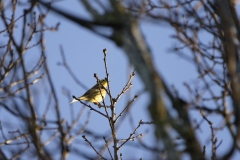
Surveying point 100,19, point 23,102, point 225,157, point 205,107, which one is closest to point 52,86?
point 23,102

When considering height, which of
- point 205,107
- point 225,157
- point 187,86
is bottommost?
point 225,157

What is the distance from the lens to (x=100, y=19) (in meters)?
1.86

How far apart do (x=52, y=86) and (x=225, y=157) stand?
133 cm

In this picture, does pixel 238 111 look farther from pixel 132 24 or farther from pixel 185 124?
pixel 132 24

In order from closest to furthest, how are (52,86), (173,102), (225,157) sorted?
1. (225,157)
2. (173,102)
3. (52,86)

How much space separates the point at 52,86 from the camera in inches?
95.5

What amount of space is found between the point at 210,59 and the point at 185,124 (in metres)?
3.49

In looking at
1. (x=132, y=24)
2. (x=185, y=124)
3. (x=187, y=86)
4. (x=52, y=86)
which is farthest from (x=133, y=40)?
(x=187, y=86)

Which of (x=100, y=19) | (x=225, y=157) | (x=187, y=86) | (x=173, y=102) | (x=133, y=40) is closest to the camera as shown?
(x=225, y=157)

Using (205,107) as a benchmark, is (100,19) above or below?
below

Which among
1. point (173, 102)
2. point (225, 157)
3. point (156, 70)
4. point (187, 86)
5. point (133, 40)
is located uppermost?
point (187, 86)

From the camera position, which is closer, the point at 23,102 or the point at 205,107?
the point at 23,102

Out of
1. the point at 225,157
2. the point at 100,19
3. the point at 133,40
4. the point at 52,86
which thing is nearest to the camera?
the point at 225,157

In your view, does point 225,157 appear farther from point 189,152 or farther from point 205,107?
point 205,107
